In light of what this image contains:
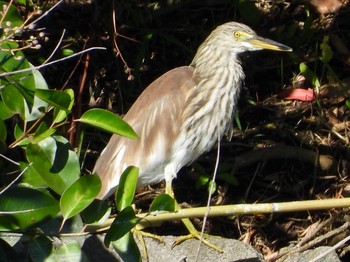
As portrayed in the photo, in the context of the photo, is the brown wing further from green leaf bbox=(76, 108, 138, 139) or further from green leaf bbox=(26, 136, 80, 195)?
green leaf bbox=(76, 108, 138, 139)

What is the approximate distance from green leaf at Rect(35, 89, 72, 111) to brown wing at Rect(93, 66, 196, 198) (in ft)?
4.73

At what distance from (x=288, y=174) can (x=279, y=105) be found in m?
0.38

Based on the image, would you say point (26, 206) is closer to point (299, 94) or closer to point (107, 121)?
point (107, 121)

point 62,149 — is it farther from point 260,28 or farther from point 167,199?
point 260,28

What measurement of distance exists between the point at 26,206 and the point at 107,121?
325 mm

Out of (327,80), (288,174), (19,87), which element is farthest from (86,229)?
(327,80)

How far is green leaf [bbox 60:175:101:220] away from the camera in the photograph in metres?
2.62

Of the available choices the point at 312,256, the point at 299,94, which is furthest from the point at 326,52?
the point at 312,256

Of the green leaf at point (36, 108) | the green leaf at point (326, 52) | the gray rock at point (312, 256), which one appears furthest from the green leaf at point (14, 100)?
the green leaf at point (326, 52)

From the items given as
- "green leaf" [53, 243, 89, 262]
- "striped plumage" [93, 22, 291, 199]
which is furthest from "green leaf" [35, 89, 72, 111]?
"striped plumage" [93, 22, 291, 199]

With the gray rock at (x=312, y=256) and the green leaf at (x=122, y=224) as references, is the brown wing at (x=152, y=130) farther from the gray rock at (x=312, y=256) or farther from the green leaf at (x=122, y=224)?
the green leaf at (x=122, y=224)

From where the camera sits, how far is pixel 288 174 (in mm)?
4926

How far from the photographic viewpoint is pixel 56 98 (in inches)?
103

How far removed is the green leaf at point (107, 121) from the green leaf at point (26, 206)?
0.26 metres
